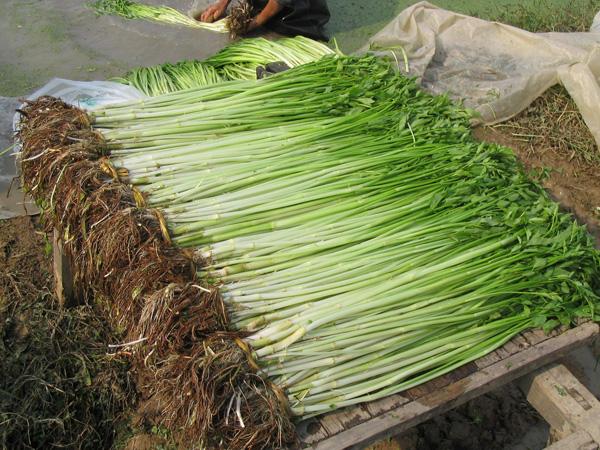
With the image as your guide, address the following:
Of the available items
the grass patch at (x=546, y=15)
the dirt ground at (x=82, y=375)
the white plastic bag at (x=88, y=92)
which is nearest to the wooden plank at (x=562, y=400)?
the dirt ground at (x=82, y=375)

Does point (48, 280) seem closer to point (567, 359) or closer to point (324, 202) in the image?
point (324, 202)

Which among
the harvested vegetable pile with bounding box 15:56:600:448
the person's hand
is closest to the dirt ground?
the harvested vegetable pile with bounding box 15:56:600:448

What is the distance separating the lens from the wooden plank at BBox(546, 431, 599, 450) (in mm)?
2342

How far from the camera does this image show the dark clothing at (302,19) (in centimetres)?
561

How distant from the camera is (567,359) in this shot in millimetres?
3602

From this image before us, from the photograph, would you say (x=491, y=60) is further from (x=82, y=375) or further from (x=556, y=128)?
(x=82, y=375)

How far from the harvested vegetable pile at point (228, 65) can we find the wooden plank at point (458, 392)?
8.00ft

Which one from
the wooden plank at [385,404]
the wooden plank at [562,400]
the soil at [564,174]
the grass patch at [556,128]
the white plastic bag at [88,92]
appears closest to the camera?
the wooden plank at [385,404]

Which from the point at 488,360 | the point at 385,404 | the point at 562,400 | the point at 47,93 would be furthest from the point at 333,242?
the point at 47,93

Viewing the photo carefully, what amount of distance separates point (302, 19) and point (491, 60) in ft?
6.28

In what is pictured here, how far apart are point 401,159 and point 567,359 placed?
1723 mm

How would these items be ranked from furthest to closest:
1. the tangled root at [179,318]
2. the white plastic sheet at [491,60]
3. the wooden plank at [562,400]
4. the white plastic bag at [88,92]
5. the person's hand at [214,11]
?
the person's hand at [214,11], the white plastic sheet at [491,60], the white plastic bag at [88,92], the wooden plank at [562,400], the tangled root at [179,318]

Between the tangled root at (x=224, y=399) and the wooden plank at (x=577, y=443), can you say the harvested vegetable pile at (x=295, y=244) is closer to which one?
the tangled root at (x=224, y=399)

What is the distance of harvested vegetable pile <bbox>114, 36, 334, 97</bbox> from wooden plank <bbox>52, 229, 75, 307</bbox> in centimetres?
128
